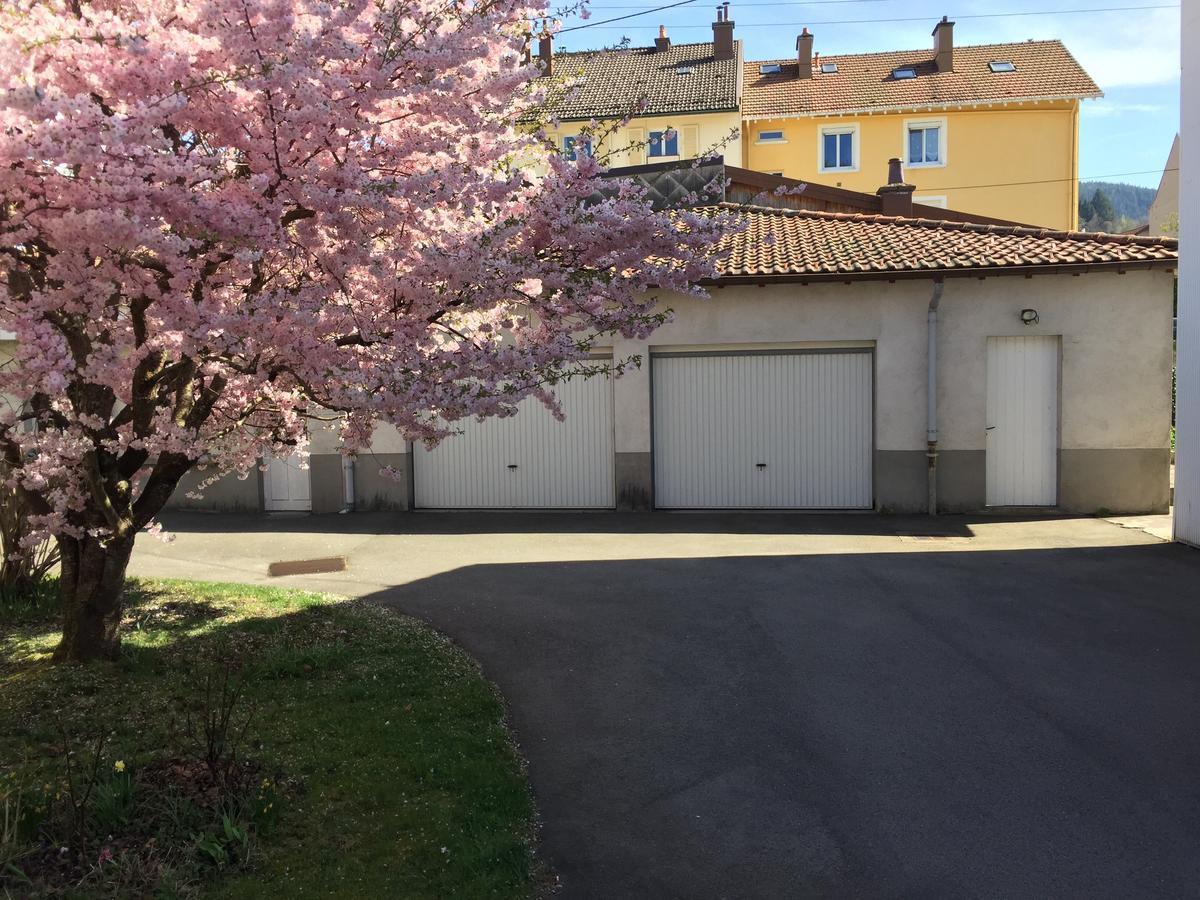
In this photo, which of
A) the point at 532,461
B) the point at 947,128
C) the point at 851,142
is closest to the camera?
the point at 532,461

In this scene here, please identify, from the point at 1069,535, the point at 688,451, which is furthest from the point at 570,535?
the point at 1069,535

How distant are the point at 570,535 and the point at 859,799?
8.08 meters

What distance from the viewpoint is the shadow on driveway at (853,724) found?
4.07 m

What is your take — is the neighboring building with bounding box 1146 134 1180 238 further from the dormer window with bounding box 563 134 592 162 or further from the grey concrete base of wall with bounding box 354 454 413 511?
the dormer window with bounding box 563 134 592 162

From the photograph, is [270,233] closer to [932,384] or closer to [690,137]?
[932,384]

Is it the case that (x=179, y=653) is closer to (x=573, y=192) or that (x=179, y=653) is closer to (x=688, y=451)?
(x=573, y=192)

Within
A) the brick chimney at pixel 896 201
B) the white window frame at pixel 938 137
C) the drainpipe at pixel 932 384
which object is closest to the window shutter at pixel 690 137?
the white window frame at pixel 938 137

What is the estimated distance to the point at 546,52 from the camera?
23.5 feet

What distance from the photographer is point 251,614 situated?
7.92 m

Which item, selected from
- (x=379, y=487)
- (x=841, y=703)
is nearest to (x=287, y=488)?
(x=379, y=487)

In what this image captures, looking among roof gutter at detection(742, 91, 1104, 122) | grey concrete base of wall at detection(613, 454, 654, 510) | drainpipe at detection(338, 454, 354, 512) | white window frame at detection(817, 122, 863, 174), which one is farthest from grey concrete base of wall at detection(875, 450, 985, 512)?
roof gutter at detection(742, 91, 1104, 122)

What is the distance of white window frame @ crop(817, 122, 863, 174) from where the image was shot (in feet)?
113

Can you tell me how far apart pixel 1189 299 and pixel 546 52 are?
8023 millimetres

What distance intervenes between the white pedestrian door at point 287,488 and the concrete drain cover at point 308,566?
14.2 feet
